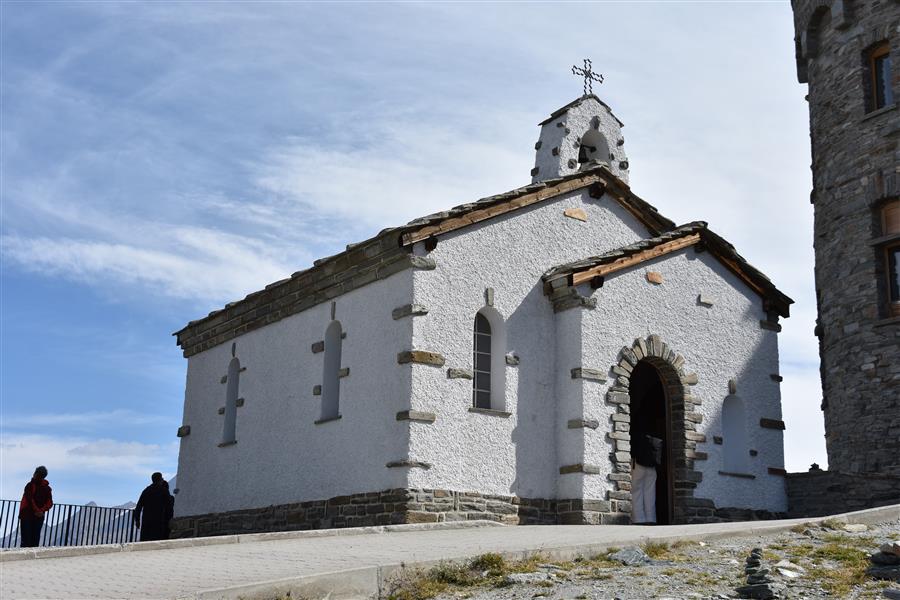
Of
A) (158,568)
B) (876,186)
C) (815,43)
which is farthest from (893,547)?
(815,43)

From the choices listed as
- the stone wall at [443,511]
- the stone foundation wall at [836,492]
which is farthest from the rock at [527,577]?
the stone foundation wall at [836,492]

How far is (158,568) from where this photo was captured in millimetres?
10961

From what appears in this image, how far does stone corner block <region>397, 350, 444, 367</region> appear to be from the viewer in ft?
54.7

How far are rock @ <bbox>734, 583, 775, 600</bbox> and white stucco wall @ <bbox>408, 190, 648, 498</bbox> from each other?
23.8ft

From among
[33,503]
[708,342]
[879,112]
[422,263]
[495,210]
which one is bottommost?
[33,503]

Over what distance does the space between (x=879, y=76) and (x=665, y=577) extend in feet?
53.8

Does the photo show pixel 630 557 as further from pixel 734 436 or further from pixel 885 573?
pixel 734 436

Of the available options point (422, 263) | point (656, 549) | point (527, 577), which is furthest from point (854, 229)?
point (527, 577)

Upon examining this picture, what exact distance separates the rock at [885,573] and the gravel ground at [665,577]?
3.9 inches

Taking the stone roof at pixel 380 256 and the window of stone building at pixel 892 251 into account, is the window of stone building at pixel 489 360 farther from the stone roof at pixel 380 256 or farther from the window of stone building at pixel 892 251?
the window of stone building at pixel 892 251

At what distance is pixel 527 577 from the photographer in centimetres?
1045

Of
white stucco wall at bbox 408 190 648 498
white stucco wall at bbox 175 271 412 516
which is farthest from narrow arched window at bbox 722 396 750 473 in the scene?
white stucco wall at bbox 175 271 412 516

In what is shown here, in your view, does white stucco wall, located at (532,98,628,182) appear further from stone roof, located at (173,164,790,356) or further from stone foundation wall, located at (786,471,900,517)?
stone foundation wall, located at (786,471,900,517)

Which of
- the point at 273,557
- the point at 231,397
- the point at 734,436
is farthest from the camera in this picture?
the point at 231,397
